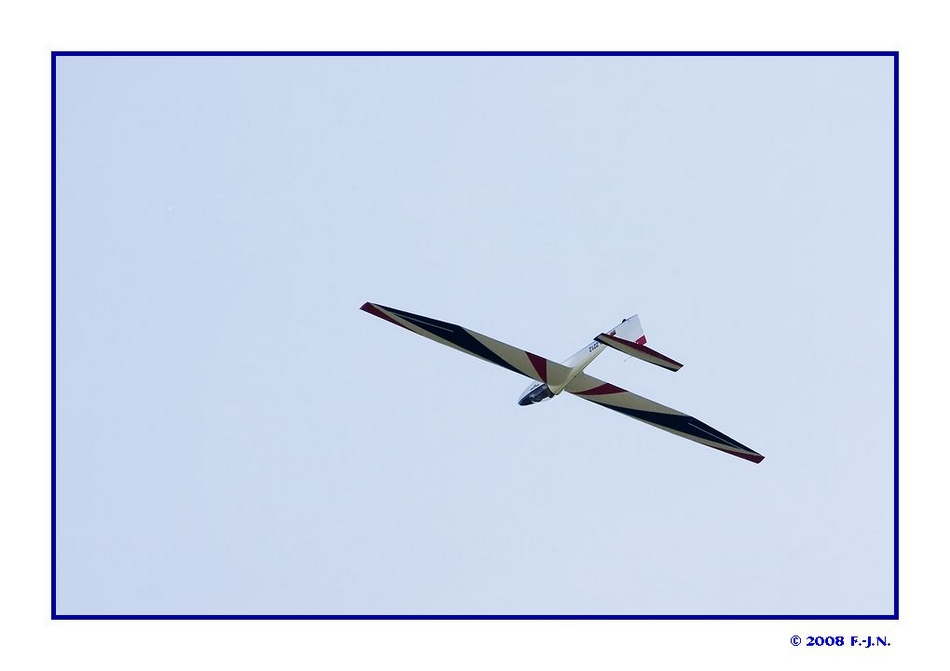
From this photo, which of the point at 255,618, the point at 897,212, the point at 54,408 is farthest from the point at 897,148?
the point at 54,408

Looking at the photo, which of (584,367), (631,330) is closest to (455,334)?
(584,367)

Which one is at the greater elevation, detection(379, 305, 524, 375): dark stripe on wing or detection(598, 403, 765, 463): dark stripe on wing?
detection(379, 305, 524, 375): dark stripe on wing

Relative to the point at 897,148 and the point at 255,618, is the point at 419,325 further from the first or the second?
the point at 897,148

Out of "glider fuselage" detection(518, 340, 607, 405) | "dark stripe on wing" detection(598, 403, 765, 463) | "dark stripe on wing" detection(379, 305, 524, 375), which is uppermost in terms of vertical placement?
"dark stripe on wing" detection(379, 305, 524, 375)

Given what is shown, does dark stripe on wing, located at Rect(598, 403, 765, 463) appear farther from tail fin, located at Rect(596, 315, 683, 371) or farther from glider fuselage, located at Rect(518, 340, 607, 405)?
tail fin, located at Rect(596, 315, 683, 371)

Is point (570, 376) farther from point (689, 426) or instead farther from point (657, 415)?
point (689, 426)

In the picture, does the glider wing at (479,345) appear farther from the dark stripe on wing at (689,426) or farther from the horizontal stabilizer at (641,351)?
the dark stripe on wing at (689,426)

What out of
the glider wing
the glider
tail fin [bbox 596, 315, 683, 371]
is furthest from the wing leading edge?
tail fin [bbox 596, 315, 683, 371]

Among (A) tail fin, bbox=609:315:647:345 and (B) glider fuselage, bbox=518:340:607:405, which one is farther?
(A) tail fin, bbox=609:315:647:345
